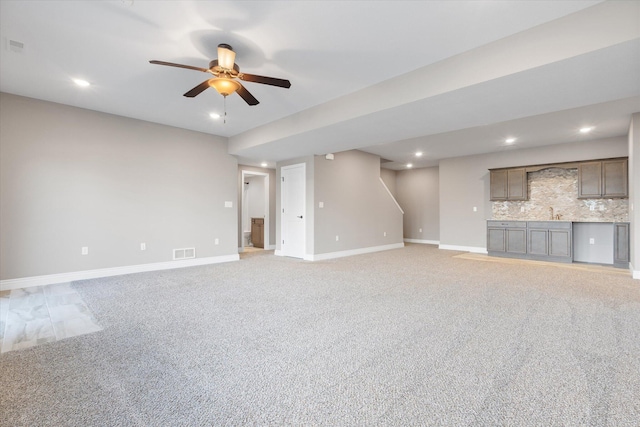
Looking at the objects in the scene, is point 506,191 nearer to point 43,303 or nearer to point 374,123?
point 374,123

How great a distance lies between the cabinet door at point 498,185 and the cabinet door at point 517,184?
0.09m

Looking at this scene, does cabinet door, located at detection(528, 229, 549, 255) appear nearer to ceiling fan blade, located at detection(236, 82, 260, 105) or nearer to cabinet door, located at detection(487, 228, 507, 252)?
cabinet door, located at detection(487, 228, 507, 252)

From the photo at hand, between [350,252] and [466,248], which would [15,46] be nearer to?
[350,252]

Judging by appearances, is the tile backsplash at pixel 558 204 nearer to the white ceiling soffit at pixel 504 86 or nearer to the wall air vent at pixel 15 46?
the white ceiling soffit at pixel 504 86

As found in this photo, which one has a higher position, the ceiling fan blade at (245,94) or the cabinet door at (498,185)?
the ceiling fan blade at (245,94)

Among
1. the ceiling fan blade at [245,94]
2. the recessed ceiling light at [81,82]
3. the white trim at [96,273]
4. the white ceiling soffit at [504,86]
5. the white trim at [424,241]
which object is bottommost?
the white trim at [424,241]

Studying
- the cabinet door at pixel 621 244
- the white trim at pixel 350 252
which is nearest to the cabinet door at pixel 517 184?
the cabinet door at pixel 621 244

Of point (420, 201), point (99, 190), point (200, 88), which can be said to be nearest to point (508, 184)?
point (420, 201)

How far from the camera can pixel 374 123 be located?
419cm

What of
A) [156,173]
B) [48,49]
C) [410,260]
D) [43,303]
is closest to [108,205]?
[156,173]

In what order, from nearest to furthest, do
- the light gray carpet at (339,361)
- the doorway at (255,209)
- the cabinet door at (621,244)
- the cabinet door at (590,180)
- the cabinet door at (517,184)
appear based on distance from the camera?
the light gray carpet at (339,361), the cabinet door at (621,244), the cabinet door at (590,180), the cabinet door at (517,184), the doorway at (255,209)

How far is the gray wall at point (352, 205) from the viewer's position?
6.59m

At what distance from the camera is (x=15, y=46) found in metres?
2.90

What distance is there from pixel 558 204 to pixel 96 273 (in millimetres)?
9719
